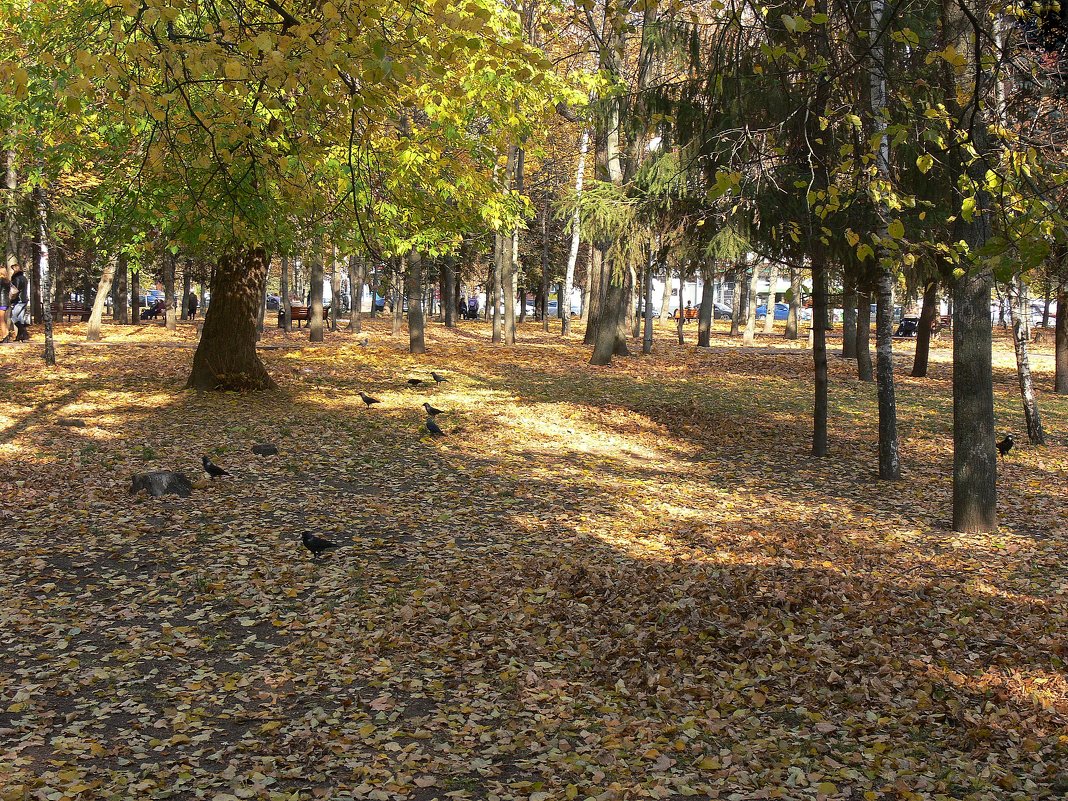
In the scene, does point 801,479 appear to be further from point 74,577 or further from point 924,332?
point 924,332

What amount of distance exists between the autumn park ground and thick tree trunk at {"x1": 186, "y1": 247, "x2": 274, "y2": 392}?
217 cm

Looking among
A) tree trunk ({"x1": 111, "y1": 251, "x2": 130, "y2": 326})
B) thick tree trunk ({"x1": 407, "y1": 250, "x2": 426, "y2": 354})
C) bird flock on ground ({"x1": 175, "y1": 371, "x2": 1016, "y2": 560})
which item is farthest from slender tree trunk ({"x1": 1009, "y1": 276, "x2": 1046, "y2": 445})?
tree trunk ({"x1": 111, "y1": 251, "x2": 130, "y2": 326})

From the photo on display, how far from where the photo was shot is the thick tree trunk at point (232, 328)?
15320mm

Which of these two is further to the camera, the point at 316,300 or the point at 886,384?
the point at 316,300

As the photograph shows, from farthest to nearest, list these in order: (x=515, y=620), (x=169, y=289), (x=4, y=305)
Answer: (x=169, y=289)
(x=4, y=305)
(x=515, y=620)

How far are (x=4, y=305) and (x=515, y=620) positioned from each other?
68.6 feet

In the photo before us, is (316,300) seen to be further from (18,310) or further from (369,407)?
(369,407)

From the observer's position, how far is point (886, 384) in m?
11.1

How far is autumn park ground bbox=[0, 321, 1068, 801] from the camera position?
4559 millimetres

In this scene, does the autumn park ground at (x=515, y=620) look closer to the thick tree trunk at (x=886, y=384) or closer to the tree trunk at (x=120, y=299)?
the thick tree trunk at (x=886, y=384)

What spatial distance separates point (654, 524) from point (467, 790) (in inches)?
201

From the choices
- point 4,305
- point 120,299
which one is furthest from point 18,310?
point 120,299

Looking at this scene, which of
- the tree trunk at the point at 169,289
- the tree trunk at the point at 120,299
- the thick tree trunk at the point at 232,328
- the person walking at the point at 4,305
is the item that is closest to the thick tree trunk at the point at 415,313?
the thick tree trunk at the point at 232,328

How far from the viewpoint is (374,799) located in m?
4.23
